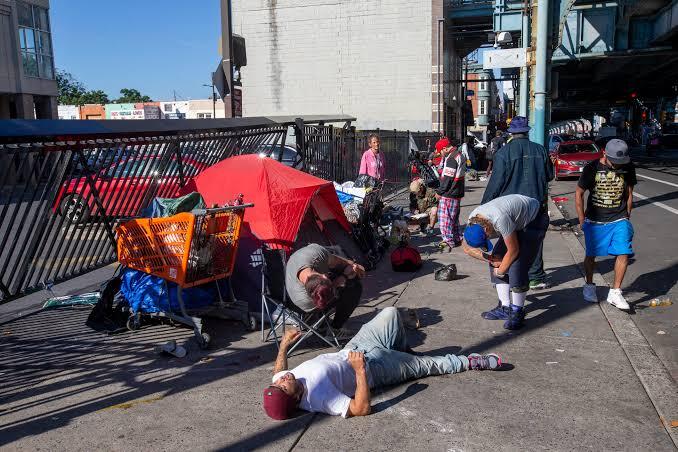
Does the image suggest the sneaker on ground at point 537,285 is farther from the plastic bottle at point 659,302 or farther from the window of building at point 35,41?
the window of building at point 35,41

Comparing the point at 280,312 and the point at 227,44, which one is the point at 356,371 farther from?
the point at 227,44

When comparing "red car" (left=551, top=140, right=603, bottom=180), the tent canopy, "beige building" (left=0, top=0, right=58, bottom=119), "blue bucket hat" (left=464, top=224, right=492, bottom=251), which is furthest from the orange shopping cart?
"beige building" (left=0, top=0, right=58, bottom=119)

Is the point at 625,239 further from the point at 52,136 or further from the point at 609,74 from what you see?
the point at 609,74

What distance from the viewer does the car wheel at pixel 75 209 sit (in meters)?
5.92

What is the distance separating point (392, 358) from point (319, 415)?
2.34 ft

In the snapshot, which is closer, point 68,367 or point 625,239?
point 68,367

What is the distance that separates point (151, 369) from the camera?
5.04 meters

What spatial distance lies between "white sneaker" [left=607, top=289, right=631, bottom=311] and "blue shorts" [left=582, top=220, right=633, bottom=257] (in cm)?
41

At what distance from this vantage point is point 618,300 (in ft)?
20.6

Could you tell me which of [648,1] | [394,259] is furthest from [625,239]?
[648,1]

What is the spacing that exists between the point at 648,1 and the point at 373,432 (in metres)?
20.2

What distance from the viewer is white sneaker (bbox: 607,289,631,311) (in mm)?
6234

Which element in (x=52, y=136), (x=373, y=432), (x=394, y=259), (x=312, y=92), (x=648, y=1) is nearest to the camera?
(x=373, y=432)

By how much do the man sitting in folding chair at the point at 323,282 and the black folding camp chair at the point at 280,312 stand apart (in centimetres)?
11
